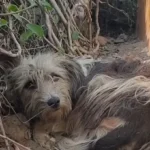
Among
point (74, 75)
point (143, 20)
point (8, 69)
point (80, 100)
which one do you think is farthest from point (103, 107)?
point (143, 20)

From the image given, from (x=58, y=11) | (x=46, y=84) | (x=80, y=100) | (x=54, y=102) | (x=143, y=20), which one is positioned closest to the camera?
(x=54, y=102)

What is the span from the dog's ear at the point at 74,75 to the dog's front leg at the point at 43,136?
0.26m

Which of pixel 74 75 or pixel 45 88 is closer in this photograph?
pixel 45 88

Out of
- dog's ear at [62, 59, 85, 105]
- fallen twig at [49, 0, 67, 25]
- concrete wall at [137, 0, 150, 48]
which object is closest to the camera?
dog's ear at [62, 59, 85, 105]

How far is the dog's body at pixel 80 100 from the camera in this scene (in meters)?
3.39

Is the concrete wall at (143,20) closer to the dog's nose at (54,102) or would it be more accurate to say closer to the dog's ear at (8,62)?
the dog's ear at (8,62)

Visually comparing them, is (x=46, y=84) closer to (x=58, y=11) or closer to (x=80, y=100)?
(x=80, y=100)

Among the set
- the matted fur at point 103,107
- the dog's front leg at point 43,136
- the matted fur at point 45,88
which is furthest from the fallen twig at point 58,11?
the dog's front leg at point 43,136

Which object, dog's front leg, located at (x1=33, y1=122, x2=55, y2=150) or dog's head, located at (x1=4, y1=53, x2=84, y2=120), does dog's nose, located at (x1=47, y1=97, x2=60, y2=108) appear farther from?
dog's front leg, located at (x1=33, y1=122, x2=55, y2=150)

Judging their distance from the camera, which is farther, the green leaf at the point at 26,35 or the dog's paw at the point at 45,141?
the green leaf at the point at 26,35

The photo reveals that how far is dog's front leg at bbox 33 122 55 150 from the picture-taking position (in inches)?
140

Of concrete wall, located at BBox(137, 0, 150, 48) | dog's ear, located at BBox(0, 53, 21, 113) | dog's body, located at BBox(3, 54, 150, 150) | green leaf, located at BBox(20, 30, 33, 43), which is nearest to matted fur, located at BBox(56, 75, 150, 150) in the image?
dog's body, located at BBox(3, 54, 150, 150)

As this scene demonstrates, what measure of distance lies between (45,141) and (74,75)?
48 cm

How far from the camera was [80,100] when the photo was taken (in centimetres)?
Answer: 368
